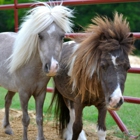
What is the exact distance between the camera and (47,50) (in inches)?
153

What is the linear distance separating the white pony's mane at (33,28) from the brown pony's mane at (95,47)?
13.6 inches

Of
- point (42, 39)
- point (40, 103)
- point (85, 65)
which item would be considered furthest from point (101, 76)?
point (40, 103)

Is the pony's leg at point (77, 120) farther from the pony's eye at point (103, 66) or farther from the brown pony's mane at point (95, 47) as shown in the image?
the pony's eye at point (103, 66)

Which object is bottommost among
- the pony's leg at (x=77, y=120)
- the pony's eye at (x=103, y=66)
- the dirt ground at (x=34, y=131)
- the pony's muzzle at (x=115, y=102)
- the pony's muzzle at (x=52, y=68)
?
the dirt ground at (x=34, y=131)

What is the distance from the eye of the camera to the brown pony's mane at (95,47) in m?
3.55

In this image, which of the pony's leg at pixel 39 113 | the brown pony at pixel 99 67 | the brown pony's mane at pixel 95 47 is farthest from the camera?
the pony's leg at pixel 39 113

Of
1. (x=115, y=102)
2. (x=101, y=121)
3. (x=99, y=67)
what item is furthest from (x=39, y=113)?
(x=115, y=102)

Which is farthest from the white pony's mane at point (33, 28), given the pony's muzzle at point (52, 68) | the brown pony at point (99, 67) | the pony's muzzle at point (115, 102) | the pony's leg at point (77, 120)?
the pony's muzzle at point (115, 102)

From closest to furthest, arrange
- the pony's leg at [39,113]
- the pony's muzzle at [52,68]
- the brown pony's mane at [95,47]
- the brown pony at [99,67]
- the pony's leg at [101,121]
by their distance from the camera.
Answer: the brown pony at [99,67], the brown pony's mane at [95,47], the pony's muzzle at [52,68], the pony's leg at [101,121], the pony's leg at [39,113]

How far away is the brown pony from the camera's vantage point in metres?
3.40

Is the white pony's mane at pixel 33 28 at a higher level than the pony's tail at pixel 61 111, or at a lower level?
higher

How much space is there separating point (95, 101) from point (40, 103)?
2.28ft

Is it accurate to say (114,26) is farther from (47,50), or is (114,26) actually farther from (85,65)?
(47,50)

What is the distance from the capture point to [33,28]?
4.05 meters
